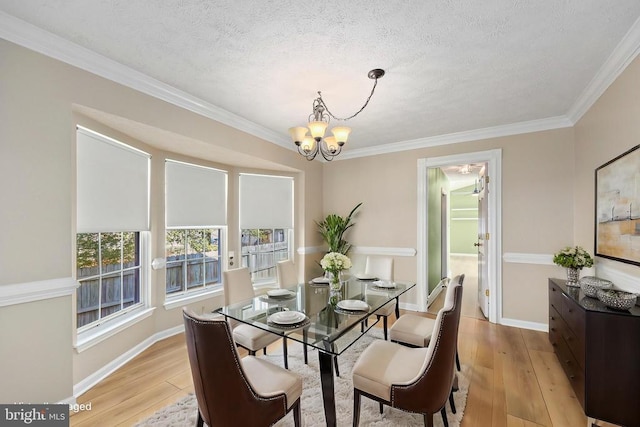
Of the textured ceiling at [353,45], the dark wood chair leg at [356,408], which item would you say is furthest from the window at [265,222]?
the dark wood chair leg at [356,408]

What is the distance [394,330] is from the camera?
238 cm

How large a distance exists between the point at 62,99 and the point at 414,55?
254 centimetres

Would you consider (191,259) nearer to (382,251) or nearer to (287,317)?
(287,317)

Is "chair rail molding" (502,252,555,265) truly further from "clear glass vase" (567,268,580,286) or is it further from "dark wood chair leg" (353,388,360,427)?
"dark wood chair leg" (353,388,360,427)

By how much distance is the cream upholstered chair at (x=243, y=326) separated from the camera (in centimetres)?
228

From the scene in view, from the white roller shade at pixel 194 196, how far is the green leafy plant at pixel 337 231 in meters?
1.68

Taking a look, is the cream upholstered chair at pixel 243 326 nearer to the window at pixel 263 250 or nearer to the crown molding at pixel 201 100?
the window at pixel 263 250

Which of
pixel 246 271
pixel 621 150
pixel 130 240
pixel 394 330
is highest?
Result: pixel 621 150

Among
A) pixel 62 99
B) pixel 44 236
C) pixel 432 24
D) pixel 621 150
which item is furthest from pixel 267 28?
pixel 621 150

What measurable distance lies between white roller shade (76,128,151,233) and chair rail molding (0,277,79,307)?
0.49 metres

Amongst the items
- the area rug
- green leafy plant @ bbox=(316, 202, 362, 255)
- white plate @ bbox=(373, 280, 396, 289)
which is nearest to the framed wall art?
the area rug

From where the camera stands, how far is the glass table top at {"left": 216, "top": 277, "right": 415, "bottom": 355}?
1.76 metres

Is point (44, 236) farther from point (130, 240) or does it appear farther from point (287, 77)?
point (287, 77)

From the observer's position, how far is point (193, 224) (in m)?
3.55
